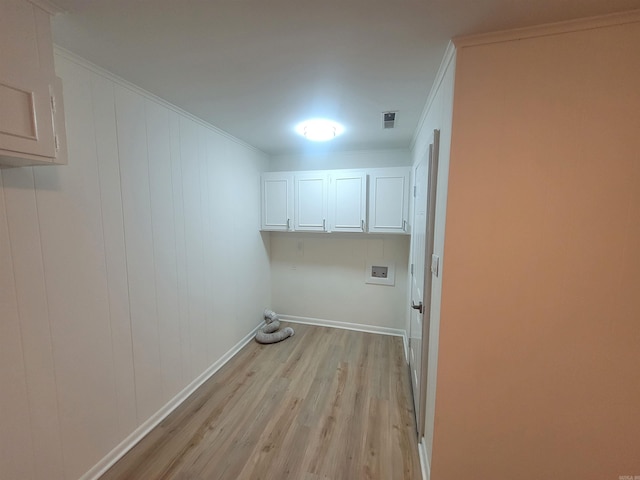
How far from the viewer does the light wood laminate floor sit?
1.60 metres

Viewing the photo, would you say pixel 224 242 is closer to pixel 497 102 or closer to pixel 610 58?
pixel 497 102

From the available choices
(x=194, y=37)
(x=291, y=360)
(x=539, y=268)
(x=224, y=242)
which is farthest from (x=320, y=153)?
(x=539, y=268)

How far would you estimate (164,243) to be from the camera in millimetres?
1970

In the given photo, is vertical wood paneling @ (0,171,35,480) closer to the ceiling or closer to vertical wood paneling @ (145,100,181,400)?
vertical wood paneling @ (145,100,181,400)

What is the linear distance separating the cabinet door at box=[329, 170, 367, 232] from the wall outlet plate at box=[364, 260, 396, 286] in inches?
23.8

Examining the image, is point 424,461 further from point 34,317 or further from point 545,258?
point 34,317

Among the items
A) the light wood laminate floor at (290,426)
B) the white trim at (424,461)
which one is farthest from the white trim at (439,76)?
the light wood laminate floor at (290,426)

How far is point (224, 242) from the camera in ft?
8.84

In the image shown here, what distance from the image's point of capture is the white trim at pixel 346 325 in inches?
133

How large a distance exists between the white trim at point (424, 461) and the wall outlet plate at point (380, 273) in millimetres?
1812

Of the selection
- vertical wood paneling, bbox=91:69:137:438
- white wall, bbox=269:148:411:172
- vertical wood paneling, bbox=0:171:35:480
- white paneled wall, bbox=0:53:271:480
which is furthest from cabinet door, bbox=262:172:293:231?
vertical wood paneling, bbox=0:171:35:480

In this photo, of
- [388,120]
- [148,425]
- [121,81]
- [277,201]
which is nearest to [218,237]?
[277,201]

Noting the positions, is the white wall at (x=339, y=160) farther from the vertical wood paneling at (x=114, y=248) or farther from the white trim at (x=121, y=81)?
the vertical wood paneling at (x=114, y=248)

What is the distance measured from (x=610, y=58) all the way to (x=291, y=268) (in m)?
3.31
